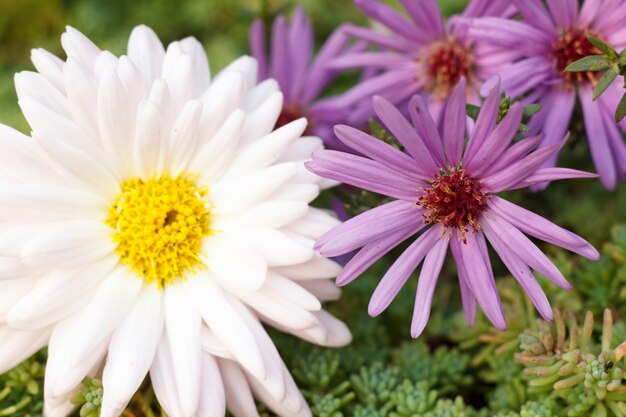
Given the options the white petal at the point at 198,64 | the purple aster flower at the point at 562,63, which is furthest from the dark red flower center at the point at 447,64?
the white petal at the point at 198,64

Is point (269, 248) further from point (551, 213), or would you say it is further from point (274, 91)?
point (551, 213)

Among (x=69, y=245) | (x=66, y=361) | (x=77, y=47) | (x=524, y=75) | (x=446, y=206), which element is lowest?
(x=66, y=361)

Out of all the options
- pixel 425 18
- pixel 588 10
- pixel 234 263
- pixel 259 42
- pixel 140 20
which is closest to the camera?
pixel 234 263

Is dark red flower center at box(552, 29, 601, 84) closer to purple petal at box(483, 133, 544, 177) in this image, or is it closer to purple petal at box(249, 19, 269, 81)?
purple petal at box(483, 133, 544, 177)

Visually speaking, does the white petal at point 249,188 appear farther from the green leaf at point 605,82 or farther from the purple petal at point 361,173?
the green leaf at point 605,82

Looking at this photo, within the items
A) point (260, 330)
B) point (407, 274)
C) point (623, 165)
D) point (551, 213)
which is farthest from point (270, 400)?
point (551, 213)

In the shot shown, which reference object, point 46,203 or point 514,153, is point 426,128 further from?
point 46,203

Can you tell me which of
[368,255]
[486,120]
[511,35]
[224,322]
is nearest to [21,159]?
[224,322]
